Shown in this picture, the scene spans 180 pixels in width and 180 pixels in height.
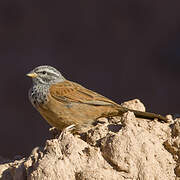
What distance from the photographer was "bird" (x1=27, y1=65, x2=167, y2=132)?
9.71 m

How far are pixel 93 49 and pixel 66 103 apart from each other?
1150cm

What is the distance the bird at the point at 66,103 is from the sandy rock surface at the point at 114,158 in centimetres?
194

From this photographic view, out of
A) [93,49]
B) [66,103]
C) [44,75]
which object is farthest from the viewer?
[93,49]

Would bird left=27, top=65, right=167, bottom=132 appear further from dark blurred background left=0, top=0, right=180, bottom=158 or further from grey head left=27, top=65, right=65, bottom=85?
dark blurred background left=0, top=0, right=180, bottom=158

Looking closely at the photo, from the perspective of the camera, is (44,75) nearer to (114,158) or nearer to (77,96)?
(77,96)

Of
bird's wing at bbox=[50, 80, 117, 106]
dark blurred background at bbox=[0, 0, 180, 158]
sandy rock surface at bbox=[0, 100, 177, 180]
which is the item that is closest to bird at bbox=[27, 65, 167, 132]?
bird's wing at bbox=[50, 80, 117, 106]

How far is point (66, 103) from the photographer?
9.94 m

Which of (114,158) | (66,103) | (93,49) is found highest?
(93,49)

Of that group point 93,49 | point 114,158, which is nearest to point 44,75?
point 114,158

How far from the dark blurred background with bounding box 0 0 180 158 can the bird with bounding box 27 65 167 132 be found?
25.7ft

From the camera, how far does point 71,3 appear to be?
73.4 feet

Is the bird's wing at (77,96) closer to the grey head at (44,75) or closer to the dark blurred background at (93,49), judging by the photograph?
the grey head at (44,75)

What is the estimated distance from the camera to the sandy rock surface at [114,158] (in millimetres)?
7141

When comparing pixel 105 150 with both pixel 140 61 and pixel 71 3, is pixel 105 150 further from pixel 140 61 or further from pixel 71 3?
pixel 71 3
